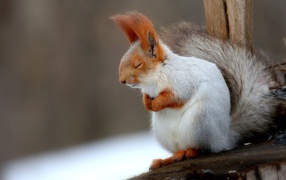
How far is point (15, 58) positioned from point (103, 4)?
2.29 ft

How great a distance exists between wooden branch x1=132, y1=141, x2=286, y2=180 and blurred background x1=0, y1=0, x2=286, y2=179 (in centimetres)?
270

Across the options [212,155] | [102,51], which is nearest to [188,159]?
[212,155]

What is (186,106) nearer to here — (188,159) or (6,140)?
(188,159)

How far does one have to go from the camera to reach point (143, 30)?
2521 millimetres

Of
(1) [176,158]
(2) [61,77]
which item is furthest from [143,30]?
(2) [61,77]

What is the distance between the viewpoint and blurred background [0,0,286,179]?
5.32 metres

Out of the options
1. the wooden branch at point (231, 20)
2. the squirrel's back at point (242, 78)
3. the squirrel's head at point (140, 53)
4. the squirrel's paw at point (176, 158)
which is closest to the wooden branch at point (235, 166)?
the squirrel's paw at point (176, 158)

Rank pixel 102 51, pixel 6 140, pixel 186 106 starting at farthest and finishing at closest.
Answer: pixel 6 140, pixel 102 51, pixel 186 106

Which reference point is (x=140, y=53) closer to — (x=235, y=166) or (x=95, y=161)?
(x=235, y=166)

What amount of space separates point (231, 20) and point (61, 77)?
2677mm

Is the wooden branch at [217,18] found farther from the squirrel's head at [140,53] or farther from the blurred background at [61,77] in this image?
the blurred background at [61,77]

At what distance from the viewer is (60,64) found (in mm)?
5516

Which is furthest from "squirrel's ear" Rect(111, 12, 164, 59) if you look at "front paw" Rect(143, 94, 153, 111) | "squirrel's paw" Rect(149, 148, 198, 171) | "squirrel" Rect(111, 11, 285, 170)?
"squirrel's paw" Rect(149, 148, 198, 171)

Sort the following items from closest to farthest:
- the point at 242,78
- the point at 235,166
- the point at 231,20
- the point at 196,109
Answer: the point at 235,166
the point at 196,109
the point at 242,78
the point at 231,20
